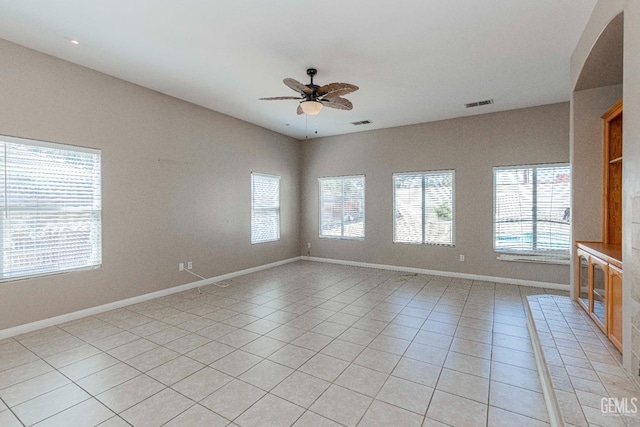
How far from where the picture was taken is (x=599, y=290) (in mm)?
2764

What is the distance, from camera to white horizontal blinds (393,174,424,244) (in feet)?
20.2

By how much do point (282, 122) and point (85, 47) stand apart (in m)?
3.39

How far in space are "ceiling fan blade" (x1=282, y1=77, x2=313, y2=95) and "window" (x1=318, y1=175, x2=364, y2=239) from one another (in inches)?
143

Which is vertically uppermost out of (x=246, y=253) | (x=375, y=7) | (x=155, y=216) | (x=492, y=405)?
(x=375, y=7)

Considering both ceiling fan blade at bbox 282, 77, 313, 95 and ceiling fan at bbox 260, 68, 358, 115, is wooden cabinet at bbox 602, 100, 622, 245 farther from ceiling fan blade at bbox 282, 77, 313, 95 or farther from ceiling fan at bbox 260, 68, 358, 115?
ceiling fan blade at bbox 282, 77, 313, 95

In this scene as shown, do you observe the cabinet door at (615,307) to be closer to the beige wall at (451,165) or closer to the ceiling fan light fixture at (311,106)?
the beige wall at (451,165)

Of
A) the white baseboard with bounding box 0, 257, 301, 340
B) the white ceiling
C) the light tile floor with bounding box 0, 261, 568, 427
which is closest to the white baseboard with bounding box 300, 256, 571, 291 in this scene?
the light tile floor with bounding box 0, 261, 568, 427

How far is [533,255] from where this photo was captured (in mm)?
5113

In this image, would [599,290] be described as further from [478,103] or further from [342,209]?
[342,209]

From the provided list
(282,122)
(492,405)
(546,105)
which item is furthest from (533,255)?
(282,122)

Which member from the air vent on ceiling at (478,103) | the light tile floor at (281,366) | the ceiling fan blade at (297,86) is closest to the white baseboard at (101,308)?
the light tile floor at (281,366)

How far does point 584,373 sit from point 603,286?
1099 millimetres

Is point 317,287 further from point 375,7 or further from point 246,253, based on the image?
point 375,7

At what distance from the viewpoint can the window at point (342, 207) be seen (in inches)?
272
